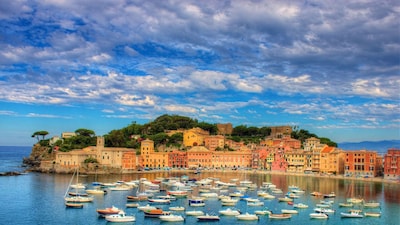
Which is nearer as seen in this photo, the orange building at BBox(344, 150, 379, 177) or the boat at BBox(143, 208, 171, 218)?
the boat at BBox(143, 208, 171, 218)

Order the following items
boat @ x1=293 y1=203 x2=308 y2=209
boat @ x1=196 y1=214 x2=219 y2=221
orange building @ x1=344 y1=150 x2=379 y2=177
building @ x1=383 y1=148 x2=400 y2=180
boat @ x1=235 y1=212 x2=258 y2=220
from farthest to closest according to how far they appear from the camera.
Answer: orange building @ x1=344 y1=150 x2=379 y2=177 < building @ x1=383 y1=148 x2=400 y2=180 < boat @ x1=293 y1=203 x2=308 y2=209 < boat @ x1=235 y1=212 x2=258 y2=220 < boat @ x1=196 y1=214 x2=219 y2=221

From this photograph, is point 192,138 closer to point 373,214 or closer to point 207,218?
point 373,214

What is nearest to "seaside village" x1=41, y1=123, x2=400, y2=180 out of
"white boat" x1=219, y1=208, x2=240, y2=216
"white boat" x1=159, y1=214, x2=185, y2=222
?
"white boat" x1=219, y1=208, x2=240, y2=216

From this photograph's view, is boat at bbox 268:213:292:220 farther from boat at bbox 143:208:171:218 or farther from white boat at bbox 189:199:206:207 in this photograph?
boat at bbox 143:208:171:218

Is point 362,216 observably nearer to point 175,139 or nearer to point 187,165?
point 187,165

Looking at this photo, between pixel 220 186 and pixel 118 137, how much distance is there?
1426 inches

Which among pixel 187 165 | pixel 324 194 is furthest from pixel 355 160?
pixel 187 165

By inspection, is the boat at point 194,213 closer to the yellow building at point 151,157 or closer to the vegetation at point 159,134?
the yellow building at point 151,157

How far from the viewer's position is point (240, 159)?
7688cm

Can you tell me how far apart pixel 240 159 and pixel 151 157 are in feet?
49.4

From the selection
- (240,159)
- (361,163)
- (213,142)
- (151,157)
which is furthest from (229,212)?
(213,142)

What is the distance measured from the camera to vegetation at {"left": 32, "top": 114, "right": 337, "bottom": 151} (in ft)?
265

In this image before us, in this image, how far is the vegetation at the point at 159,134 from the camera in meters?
80.7

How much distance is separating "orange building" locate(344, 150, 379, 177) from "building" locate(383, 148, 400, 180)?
3245 millimetres
